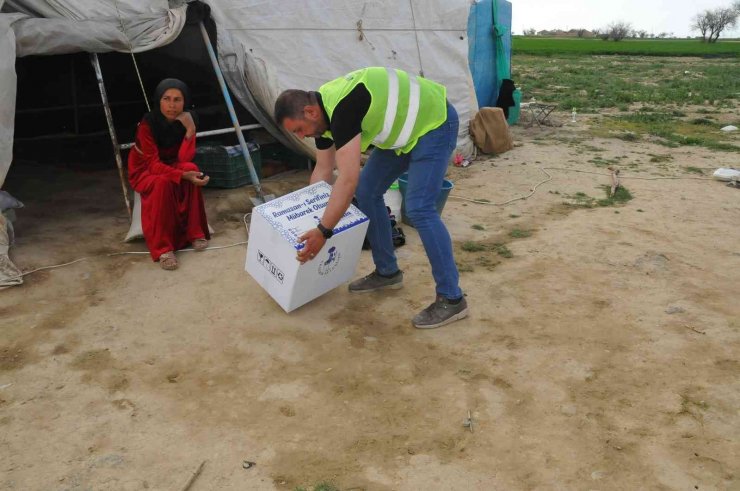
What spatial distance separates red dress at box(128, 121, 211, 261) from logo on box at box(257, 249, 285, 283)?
972 millimetres

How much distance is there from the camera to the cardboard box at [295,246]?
9.50ft

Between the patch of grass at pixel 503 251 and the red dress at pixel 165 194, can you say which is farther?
the patch of grass at pixel 503 251

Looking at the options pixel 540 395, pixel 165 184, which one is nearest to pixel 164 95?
pixel 165 184

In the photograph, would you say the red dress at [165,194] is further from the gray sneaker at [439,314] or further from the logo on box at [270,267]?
the gray sneaker at [439,314]

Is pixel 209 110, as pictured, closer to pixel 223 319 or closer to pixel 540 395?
pixel 223 319

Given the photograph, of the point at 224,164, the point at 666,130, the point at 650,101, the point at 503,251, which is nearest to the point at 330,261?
the point at 503,251

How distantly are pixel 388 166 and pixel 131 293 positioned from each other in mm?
1609

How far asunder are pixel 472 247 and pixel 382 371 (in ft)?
5.57

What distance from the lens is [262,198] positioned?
15.8 ft

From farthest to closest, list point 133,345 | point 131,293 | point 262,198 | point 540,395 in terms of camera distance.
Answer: point 262,198 < point 131,293 < point 133,345 < point 540,395

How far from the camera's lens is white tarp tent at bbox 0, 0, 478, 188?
3.76m

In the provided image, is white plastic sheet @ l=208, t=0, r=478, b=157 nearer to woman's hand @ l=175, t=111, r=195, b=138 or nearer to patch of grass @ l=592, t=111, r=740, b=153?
woman's hand @ l=175, t=111, r=195, b=138

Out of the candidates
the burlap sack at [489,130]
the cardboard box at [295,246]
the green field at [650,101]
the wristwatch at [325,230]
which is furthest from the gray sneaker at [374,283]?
the green field at [650,101]

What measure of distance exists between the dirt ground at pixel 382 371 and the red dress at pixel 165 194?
19cm
